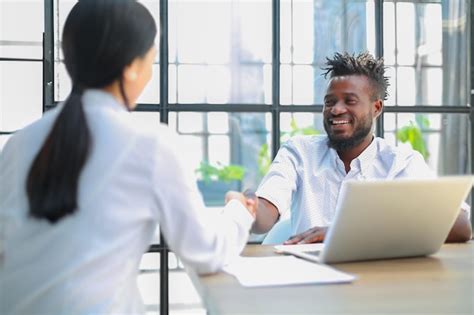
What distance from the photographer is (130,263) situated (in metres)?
1.01

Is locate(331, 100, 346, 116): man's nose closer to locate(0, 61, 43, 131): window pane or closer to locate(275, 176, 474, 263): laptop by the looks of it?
locate(275, 176, 474, 263): laptop

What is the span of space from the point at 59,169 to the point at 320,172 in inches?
53.1

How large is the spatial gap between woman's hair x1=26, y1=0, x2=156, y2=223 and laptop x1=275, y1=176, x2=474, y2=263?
1.71 ft

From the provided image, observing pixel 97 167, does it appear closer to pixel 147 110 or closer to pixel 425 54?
pixel 147 110

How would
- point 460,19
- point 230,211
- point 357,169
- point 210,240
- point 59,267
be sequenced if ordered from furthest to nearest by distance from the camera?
point 460,19, point 357,169, point 230,211, point 210,240, point 59,267

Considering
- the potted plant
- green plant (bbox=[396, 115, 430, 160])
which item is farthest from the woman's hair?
the potted plant

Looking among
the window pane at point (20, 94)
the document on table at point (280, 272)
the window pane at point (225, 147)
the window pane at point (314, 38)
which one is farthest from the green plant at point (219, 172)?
the document on table at point (280, 272)

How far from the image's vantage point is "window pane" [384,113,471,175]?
10.3ft

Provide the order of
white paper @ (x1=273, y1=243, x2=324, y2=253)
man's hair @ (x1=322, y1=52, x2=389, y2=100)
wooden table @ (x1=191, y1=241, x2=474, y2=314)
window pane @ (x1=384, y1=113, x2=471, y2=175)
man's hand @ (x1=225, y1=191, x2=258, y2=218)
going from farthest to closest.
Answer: window pane @ (x1=384, y1=113, x2=471, y2=175) → man's hair @ (x1=322, y1=52, x2=389, y2=100) → white paper @ (x1=273, y1=243, x2=324, y2=253) → man's hand @ (x1=225, y1=191, x2=258, y2=218) → wooden table @ (x1=191, y1=241, x2=474, y2=314)

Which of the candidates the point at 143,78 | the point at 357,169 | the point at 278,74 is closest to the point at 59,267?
the point at 143,78

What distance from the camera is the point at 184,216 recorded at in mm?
1021

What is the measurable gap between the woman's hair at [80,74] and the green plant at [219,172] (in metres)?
2.79

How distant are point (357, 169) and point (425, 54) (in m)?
1.44

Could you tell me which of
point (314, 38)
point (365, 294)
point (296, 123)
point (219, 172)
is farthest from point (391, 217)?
point (219, 172)
